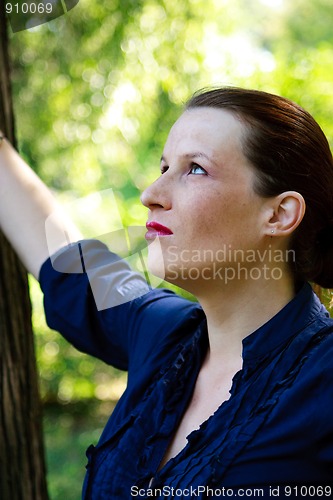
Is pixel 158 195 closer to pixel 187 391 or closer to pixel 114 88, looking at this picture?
pixel 187 391

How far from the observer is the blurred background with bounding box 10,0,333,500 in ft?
10.0

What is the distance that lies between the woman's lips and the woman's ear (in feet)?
0.66

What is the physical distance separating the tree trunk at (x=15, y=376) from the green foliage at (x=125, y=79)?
116cm

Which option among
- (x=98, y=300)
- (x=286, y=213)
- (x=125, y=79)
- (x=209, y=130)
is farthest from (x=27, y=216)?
(x=125, y=79)

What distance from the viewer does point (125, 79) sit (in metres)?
3.58

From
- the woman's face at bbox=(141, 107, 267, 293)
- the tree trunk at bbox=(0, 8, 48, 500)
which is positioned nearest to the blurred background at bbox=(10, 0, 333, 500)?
the tree trunk at bbox=(0, 8, 48, 500)

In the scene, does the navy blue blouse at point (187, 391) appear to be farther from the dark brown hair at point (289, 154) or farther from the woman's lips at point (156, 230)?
the woman's lips at point (156, 230)

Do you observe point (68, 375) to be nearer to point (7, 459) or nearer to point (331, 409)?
point (7, 459)

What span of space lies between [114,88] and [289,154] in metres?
2.52

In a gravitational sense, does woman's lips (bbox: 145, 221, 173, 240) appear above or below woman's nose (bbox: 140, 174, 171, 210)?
below

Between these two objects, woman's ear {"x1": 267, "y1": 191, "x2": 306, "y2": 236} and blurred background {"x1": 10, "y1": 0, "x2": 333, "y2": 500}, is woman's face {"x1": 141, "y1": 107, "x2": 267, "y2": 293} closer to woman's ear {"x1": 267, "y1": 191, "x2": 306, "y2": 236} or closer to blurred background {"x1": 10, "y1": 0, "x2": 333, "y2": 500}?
woman's ear {"x1": 267, "y1": 191, "x2": 306, "y2": 236}

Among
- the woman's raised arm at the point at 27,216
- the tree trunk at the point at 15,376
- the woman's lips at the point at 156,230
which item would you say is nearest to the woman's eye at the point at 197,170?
the woman's lips at the point at 156,230

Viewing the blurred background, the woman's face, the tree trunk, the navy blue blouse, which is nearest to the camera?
the navy blue blouse

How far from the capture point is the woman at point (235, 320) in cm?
114
